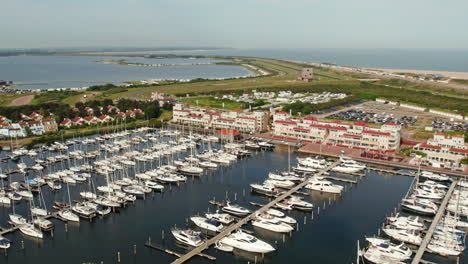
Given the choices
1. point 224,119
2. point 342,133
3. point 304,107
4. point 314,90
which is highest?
point 314,90

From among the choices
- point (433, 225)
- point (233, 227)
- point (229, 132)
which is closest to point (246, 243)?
point (233, 227)

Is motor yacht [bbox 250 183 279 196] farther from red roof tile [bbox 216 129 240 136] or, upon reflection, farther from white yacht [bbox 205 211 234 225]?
red roof tile [bbox 216 129 240 136]

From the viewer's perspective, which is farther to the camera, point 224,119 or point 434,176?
point 224,119

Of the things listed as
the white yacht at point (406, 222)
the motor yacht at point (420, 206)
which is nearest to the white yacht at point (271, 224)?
the white yacht at point (406, 222)

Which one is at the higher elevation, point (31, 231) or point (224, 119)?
point (224, 119)

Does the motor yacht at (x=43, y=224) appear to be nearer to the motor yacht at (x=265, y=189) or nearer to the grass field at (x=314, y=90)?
the motor yacht at (x=265, y=189)

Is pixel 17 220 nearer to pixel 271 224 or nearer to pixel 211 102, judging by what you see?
pixel 271 224
